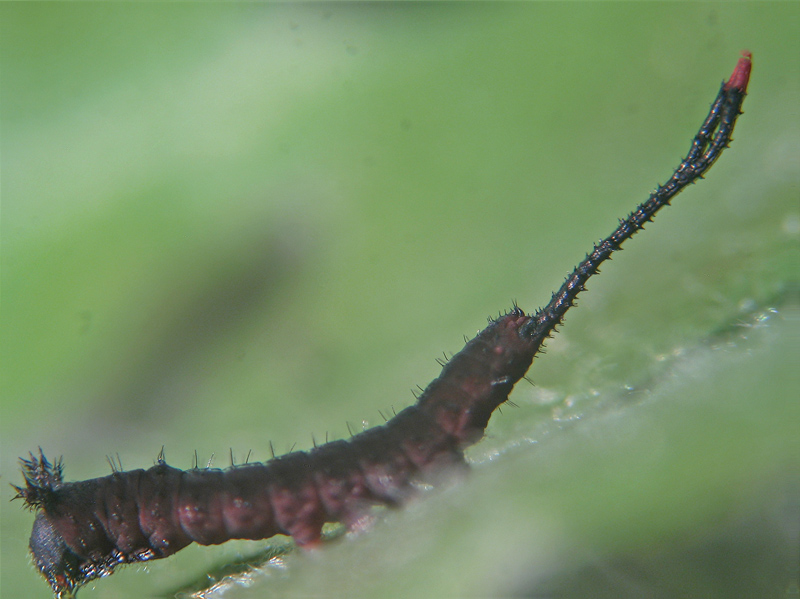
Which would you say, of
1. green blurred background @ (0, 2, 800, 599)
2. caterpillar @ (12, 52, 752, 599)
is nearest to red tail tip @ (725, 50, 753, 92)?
caterpillar @ (12, 52, 752, 599)

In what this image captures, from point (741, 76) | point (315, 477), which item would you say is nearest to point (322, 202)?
point (315, 477)

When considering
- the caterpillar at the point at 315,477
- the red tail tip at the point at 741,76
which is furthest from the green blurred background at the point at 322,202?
the red tail tip at the point at 741,76

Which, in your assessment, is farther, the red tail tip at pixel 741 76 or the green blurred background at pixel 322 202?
the green blurred background at pixel 322 202

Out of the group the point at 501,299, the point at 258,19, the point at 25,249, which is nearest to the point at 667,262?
the point at 501,299

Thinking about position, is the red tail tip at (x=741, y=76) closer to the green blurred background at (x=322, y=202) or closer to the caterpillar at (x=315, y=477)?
the caterpillar at (x=315, y=477)

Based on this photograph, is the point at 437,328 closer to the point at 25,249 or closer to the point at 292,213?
the point at 292,213
